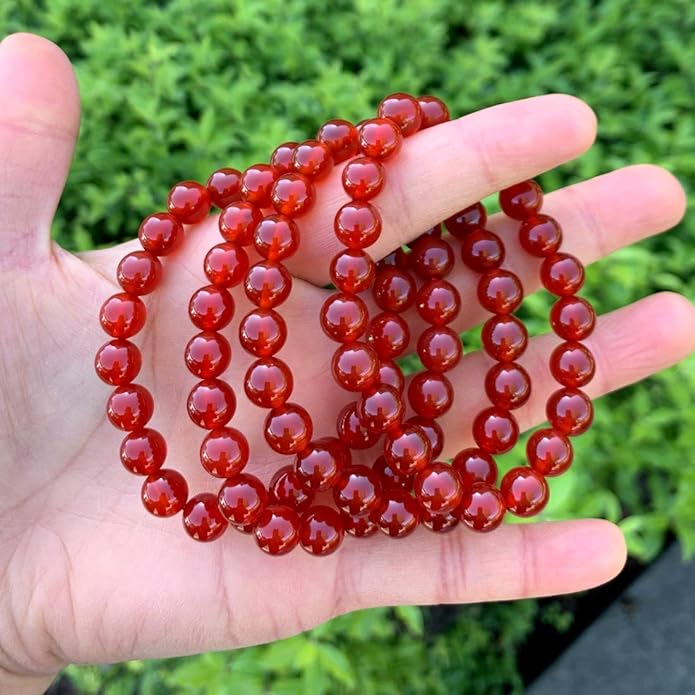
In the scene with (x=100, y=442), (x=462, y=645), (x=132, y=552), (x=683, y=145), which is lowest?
(x=462, y=645)

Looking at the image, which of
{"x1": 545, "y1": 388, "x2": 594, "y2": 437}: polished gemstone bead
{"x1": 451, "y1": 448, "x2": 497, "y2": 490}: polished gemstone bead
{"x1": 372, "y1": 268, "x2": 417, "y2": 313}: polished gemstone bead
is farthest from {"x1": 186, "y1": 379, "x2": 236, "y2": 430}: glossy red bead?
{"x1": 545, "y1": 388, "x2": 594, "y2": 437}: polished gemstone bead

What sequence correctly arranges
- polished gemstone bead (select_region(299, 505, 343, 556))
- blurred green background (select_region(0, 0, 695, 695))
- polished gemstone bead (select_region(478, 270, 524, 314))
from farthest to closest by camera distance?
1. blurred green background (select_region(0, 0, 695, 695))
2. polished gemstone bead (select_region(478, 270, 524, 314))
3. polished gemstone bead (select_region(299, 505, 343, 556))

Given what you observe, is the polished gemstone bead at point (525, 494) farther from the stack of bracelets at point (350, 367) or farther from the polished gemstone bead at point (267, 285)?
the polished gemstone bead at point (267, 285)

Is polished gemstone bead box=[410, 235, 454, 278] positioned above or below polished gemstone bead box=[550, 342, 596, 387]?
above

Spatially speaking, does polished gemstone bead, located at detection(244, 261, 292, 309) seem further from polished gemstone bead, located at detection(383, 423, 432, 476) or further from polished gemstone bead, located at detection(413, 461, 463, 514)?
polished gemstone bead, located at detection(413, 461, 463, 514)

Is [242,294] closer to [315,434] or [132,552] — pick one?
[315,434]

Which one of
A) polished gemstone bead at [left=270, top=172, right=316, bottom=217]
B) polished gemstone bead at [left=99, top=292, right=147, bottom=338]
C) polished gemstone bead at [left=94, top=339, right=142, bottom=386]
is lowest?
polished gemstone bead at [left=94, top=339, right=142, bottom=386]

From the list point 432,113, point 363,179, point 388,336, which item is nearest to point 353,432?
point 388,336

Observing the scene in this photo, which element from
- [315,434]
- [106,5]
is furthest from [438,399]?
[106,5]
